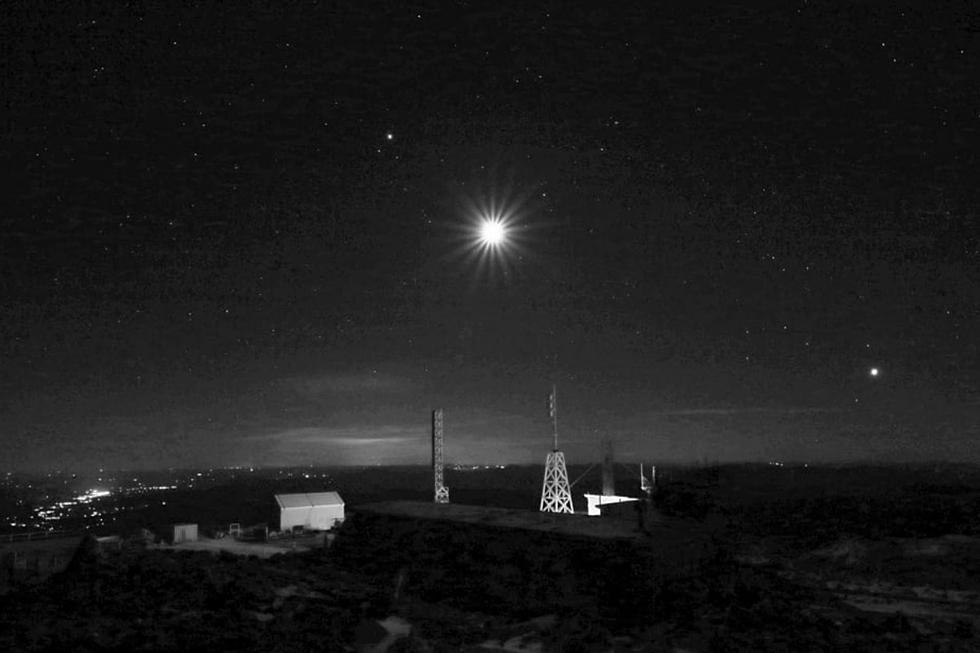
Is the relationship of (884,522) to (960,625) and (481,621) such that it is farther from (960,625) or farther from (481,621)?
(481,621)

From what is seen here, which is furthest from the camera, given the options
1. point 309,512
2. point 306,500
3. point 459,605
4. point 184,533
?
point 306,500

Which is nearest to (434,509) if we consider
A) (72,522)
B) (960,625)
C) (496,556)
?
(496,556)

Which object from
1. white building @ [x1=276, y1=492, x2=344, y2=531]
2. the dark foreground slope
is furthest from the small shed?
the dark foreground slope

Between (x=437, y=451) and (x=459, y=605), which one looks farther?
(x=437, y=451)

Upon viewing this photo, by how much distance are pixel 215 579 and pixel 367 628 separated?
174 inches

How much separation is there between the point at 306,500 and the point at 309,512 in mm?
896

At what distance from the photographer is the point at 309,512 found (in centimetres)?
3656

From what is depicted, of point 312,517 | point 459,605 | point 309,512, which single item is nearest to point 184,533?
point 309,512

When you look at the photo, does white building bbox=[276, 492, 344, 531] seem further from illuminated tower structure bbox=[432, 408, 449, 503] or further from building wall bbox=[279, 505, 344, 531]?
illuminated tower structure bbox=[432, 408, 449, 503]

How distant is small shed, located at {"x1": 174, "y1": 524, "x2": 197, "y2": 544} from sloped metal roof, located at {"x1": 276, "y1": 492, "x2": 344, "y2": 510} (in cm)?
432

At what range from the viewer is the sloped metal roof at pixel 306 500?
3638cm

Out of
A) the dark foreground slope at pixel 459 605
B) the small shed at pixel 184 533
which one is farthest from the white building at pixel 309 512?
the dark foreground slope at pixel 459 605

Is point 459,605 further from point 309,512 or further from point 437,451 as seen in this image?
point 437,451

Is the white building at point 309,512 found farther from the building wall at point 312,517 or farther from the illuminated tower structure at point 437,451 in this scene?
the illuminated tower structure at point 437,451
